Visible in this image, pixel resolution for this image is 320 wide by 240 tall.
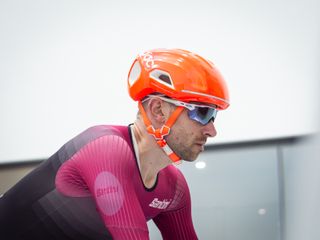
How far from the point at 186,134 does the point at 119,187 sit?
0.93ft

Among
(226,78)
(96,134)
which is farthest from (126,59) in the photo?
(96,134)

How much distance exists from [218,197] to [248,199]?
139 millimetres

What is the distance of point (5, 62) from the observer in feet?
8.43

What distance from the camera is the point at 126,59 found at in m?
2.42

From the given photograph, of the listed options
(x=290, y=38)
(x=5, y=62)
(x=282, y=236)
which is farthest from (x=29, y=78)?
(x=282, y=236)

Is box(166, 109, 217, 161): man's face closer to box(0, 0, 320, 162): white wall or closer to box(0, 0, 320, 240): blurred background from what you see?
box(0, 0, 320, 240): blurred background

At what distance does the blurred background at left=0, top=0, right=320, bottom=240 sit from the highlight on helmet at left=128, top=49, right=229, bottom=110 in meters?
0.77

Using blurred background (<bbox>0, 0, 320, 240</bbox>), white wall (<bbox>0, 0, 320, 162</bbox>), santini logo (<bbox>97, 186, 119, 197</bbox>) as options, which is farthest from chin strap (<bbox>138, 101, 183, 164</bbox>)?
white wall (<bbox>0, 0, 320, 162</bbox>)

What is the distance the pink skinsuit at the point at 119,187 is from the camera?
1.08 m

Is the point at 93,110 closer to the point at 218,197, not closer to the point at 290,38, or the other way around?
the point at 218,197

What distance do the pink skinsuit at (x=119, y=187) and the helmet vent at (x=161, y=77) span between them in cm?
18

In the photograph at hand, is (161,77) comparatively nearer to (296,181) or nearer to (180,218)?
(180,218)

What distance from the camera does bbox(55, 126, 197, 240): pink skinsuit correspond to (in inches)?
42.6

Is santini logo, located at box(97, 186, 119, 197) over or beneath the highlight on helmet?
beneath
